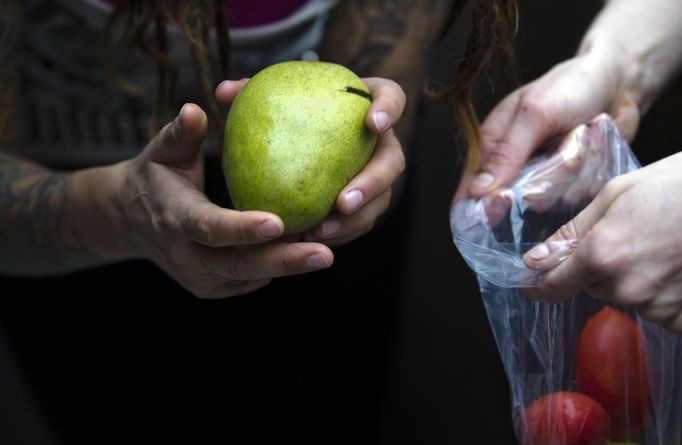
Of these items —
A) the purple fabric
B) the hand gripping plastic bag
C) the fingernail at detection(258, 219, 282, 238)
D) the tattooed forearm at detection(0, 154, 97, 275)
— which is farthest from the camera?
the purple fabric

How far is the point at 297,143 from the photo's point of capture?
2.41 feet

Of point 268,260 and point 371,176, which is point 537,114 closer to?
point 371,176

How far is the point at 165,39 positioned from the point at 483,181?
0.41m

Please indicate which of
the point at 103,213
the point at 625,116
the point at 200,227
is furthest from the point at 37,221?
the point at 625,116

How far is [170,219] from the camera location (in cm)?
77

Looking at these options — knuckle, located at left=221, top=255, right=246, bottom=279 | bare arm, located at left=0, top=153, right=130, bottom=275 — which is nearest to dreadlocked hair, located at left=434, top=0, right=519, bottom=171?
knuckle, located at left=221, top=255, right=246, bottom=279

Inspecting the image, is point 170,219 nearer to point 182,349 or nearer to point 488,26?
point 488,26

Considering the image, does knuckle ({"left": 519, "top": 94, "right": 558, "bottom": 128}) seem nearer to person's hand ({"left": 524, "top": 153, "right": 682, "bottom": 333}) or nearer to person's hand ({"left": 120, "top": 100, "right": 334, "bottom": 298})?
person's hand ({"left": 524, "top": 153, "right": 682, "bottom": 333})

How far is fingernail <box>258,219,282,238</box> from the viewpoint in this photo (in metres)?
0.68

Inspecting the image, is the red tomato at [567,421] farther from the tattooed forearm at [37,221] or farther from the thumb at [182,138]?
the tattooed forearm at [37,221]

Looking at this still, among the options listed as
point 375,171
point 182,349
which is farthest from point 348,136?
point 182,349

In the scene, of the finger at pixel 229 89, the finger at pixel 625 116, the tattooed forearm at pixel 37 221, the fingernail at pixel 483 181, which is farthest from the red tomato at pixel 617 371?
the tattooed forearm at pixel 37 221

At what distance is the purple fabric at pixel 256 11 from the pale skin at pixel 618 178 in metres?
0.33

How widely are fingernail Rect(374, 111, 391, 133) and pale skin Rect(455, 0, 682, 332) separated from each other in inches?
7.7
